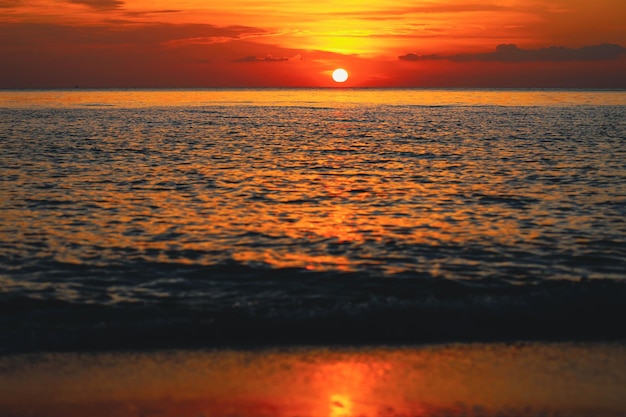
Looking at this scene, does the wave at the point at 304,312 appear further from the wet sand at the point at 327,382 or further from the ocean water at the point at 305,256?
the wet sand at the point at 327,382

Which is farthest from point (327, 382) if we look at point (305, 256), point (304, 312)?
point (305, 256)

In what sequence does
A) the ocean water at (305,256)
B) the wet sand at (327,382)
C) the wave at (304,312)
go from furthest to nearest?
1. the ocean water at (305,256)
2. the wave at (304,312)
3. the wet sand at (327,382)

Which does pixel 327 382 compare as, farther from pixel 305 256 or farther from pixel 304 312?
pixel 305 256

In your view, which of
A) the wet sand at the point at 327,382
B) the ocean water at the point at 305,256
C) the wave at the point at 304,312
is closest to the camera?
the wet sand at the point at 327,382

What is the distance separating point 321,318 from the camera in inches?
525

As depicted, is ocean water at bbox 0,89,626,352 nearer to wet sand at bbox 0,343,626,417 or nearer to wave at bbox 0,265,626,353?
wave at bbox 0,265,626,353

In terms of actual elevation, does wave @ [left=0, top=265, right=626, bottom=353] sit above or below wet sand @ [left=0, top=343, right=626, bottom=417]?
below

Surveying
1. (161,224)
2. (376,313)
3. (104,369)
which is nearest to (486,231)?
(376,313)

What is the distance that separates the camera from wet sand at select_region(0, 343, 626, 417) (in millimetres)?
8820

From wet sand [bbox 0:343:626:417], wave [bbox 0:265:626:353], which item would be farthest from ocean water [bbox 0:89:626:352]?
wet sand [bbox 0:343:626:417]

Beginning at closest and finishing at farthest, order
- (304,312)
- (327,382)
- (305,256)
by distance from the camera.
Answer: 1. (327,382)
2. (304,312)
3. (305,256)

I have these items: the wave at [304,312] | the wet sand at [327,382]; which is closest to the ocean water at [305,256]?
the wave at [304,312]

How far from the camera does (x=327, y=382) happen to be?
383 inches

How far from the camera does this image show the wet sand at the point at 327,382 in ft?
28.9
